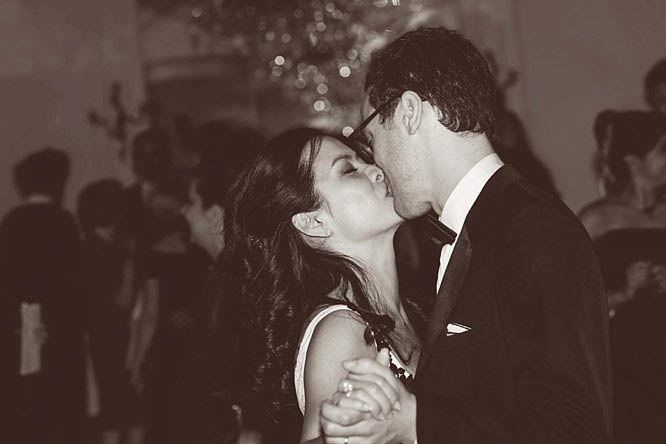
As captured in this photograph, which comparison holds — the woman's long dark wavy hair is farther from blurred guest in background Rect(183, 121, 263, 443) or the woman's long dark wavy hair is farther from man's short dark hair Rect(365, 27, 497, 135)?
blurred guest in background Rect(183, 121, 263, 443)

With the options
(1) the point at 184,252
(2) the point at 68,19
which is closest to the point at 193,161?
(1) the point at 184,252

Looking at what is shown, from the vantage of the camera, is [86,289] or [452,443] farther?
[86,289]

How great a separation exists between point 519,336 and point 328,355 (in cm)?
52

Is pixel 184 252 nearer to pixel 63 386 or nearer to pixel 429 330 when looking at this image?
pixel 63 386

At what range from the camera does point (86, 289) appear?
5199 mm

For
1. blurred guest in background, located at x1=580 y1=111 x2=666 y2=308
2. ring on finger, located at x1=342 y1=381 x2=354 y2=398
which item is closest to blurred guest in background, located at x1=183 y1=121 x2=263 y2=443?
blurred guest in background, located at x1=580 y1=111 x2=666 y2=308

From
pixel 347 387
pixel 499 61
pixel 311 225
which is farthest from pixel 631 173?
pixel 499 61

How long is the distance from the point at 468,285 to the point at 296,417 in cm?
86

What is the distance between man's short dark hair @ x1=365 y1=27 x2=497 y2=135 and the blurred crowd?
3.28ft

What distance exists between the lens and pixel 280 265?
2.63 metres

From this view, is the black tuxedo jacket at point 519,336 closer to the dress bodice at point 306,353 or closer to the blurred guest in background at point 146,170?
the dress bodice at point 306,353

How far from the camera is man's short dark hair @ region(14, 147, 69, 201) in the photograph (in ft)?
17.1

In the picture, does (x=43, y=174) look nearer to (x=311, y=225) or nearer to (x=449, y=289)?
(x=311, y=225)

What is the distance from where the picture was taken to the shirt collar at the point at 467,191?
2061 mm
